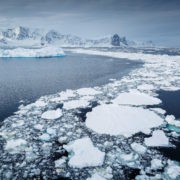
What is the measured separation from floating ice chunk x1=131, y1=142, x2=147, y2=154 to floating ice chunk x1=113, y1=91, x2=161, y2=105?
3494 mm

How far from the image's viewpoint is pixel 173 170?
13.6 feet

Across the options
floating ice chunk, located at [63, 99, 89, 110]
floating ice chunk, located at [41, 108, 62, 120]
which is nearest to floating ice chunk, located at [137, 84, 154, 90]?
floating ice chunk, located at [63, 99, 89, 110]

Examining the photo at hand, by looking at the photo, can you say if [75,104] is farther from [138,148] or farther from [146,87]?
[146,87]

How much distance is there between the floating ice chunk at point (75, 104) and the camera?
798 centimetres

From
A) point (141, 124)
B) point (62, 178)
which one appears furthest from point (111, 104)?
point (62, 178)

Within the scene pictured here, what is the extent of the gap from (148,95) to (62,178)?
702cm

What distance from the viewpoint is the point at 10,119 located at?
675 cm

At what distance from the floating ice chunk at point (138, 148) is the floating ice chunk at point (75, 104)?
3547 mm

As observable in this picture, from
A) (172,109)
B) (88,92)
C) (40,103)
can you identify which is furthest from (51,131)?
(172,109)

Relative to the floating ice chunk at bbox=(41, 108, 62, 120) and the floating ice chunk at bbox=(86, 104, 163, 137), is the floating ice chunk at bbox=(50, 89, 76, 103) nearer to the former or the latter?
the floating ice chunk at bbox=(41, 108, 62, 120)

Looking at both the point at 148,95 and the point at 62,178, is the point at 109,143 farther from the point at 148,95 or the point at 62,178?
the point at 148,95

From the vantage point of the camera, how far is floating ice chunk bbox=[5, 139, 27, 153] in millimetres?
4848

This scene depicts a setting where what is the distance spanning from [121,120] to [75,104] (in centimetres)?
251

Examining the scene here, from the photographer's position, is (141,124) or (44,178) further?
(141,124)
